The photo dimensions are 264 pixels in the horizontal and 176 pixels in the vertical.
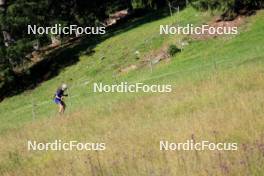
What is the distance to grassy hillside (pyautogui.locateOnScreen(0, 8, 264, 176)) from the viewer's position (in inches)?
367

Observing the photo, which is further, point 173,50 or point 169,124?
point 173,50

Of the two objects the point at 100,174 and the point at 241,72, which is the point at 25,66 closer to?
the point at 241,72

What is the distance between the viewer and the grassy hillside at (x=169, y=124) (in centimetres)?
933

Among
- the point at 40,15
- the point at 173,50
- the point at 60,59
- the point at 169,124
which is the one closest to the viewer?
the point at 169,124

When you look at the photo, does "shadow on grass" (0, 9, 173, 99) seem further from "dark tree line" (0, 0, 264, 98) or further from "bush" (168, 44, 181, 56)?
"bush" (168, 44, 181, 56)

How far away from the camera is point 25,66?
166 ft

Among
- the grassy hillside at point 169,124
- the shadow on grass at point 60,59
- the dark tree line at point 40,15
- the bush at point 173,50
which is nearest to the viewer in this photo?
the grassy hillside at point 169,124

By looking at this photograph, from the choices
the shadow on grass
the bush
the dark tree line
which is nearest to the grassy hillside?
the bush

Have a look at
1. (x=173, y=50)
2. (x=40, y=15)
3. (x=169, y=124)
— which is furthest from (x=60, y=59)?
(x=169, y=124)

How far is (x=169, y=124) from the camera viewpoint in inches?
556

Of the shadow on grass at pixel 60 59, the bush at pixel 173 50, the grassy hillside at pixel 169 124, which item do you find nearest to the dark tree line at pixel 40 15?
the shadow on grass at pixel 60 59

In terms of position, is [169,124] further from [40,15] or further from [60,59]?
[40,15]

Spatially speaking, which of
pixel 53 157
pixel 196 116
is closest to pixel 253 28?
pixel 196 116

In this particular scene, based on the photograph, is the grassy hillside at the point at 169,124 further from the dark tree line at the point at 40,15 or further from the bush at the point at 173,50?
the dark tree line at the point at 40,15
